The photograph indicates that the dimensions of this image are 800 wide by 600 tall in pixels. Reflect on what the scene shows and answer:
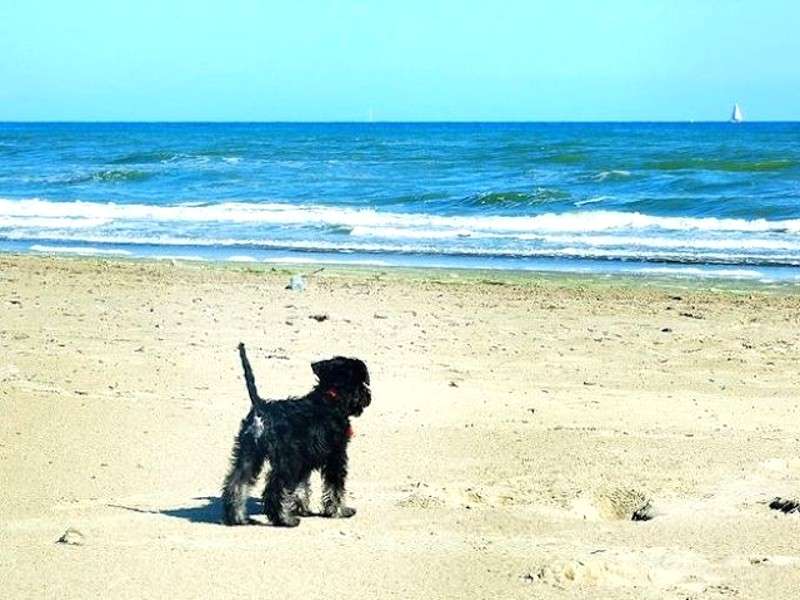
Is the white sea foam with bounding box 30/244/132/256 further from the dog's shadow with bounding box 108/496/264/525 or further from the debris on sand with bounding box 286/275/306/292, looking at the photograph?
the dog's shadow with bounding box 108/496/264/525

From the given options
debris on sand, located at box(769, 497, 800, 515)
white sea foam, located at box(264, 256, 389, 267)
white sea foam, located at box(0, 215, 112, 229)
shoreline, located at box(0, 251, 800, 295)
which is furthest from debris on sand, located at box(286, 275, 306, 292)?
white sea foam, located at box(0, 215, 112, 229)

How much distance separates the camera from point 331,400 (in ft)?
18.6

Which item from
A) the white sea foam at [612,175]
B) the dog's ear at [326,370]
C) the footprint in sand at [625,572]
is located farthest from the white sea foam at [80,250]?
the white sea foam at [612,175]

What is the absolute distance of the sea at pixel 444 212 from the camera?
1920 centimetres

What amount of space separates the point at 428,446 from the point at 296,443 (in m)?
1.72

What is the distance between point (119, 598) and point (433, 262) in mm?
13995

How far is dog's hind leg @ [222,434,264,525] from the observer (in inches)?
218

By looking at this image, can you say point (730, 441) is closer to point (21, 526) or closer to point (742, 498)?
point (742, 498)

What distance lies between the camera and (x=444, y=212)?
2667 centimetres

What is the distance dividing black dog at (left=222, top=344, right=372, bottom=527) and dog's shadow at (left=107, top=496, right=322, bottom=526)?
0.09 metres

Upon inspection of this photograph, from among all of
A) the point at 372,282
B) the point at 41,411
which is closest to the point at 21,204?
the point at 372,282

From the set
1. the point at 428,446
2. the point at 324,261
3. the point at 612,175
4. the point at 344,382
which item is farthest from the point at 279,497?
the point at 612,175

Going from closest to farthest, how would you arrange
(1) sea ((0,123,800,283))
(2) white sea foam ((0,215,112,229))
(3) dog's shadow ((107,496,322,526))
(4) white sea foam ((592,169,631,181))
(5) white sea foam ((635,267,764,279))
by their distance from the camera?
1. (3) dog's shadow ((107,496,322,526))
2. (5) white sea foam ((635,267,764,279))
3. (1) sea ((0,123,800,283))
4. (2) white sea foam ((0,215,112,229))
5. (4) white sea foam ((592,169,631,181))

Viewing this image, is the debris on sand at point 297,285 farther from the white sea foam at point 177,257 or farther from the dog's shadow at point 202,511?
the dog's shadow at point 202,511
